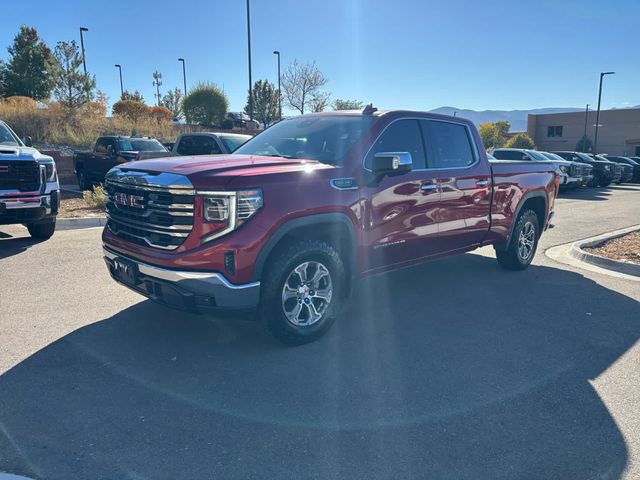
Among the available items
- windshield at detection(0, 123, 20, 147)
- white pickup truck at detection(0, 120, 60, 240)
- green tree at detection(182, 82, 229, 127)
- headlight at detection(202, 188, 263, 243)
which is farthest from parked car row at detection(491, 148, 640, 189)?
green tree at detection(182, 82, 229, 127)

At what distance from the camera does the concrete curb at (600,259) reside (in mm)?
7102

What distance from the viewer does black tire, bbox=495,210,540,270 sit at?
6.87 metres

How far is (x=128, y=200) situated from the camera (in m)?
4.24

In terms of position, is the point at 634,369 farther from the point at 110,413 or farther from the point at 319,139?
the point at 110,413

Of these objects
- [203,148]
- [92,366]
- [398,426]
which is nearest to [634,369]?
[398,426]

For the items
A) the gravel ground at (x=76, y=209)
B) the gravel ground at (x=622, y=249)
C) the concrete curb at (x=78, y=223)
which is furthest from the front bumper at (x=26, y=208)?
the gravel ground at (x=622, y=249)

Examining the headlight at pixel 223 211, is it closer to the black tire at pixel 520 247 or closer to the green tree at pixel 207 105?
the black tire at pixel 520 247

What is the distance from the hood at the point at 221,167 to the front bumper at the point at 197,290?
68cm

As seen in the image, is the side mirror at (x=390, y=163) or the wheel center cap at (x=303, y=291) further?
the side mirror at (x=390, y=163)

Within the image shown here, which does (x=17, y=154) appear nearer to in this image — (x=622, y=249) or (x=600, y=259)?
(x=600, y=259)

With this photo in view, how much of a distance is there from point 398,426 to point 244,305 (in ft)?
4.58

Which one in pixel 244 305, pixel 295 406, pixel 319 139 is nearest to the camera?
pixel 295 406

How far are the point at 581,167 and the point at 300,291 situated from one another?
20.5m

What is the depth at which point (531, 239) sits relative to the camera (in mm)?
7238
